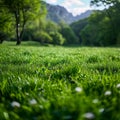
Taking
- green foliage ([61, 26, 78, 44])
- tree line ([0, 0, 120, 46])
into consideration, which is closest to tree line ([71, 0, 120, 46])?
tree line ([0, 0, 120, 46])

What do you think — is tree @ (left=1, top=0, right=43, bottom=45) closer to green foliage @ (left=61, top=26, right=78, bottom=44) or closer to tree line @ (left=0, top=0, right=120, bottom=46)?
tree line @ (left=0, top=0, right=120, bottom=46)

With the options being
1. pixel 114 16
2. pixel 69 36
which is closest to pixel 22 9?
pixel 114 16

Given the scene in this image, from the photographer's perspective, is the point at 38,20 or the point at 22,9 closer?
the point at 22,9

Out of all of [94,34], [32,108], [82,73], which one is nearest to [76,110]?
[32,108]

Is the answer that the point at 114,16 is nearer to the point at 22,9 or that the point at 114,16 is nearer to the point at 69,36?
the point at 22,9

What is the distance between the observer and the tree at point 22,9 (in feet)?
152

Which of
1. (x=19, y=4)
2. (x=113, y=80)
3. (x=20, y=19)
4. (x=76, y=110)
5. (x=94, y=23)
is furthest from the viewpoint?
(x=94, y=23)

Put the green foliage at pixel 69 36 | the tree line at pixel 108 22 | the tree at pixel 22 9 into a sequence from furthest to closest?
the green foliage at pixel 69 36 < the tree line at pixel 108 22 < the tree at pixel 22 9

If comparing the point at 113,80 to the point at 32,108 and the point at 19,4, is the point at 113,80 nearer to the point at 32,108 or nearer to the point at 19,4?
the point at 32,108

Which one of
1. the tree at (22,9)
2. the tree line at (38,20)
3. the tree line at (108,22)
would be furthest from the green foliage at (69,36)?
the tree at (22,9)

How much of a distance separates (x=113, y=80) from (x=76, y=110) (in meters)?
2.37

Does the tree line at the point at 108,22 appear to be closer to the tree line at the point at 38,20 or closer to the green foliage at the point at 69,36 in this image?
the tree line at the point at 38,20

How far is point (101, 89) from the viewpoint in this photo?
4.90 meters

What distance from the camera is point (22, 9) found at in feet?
157
